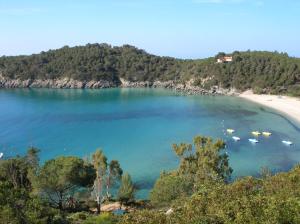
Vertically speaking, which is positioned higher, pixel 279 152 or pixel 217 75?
pixel 217 75

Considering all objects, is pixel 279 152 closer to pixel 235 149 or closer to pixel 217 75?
pixel 235 149

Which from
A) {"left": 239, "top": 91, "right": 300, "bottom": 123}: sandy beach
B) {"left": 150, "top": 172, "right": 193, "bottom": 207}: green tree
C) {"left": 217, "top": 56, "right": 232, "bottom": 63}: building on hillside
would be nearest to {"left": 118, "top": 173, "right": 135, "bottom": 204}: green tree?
{"left": 150, "top": 172, "right": 193, "bottom": 207}: green tree

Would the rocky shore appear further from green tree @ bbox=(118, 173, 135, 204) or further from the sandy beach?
green tree @ bbox=(118, 173, 135, 204)

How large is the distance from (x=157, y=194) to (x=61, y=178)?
7302 millimetres

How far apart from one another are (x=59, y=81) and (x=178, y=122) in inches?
3051

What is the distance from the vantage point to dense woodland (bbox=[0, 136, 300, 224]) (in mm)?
16453

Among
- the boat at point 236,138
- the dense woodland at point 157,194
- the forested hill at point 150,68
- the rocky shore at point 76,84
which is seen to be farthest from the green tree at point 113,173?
the rocky shore at point 76,84

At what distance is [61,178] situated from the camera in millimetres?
32094

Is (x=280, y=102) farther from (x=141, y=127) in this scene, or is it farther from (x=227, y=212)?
(x=227, y=212)

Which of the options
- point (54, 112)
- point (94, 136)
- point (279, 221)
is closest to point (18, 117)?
point (54, 112)

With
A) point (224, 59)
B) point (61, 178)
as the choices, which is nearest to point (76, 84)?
point (224, 59)

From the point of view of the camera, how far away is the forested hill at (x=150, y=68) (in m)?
121

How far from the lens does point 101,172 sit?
3850cm

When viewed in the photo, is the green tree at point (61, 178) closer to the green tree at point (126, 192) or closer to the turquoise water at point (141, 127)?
the green tree at point (126, 192)
